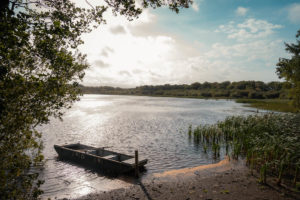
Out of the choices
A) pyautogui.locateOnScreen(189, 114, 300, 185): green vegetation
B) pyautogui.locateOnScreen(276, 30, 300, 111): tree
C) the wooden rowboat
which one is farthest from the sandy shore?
pyautogui.locateOnScreen(276, 30, 300, 111): tree

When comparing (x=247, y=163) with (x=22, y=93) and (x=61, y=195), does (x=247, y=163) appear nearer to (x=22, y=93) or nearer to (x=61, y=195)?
(x=61, y=195)

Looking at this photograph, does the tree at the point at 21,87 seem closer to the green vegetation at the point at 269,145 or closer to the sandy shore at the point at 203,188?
the sandy shore at the point at 203,188

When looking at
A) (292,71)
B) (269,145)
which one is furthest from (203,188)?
(292,71)

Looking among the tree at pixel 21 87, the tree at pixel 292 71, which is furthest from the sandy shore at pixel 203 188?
the tree at pixel 292 71

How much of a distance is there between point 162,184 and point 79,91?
7.93 metres

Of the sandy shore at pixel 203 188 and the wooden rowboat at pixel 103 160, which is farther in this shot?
the wooden rowboat at pixel 103 160

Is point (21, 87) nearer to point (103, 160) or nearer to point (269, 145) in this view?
point (103, 160)

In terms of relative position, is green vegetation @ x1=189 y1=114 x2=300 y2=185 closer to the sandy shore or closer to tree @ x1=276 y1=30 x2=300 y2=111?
the sandy shore

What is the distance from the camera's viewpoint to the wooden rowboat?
14.3 metres

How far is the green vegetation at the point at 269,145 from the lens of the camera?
11.2 m

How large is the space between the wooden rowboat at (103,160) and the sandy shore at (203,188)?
137 centimetres

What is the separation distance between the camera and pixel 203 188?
11320 millimetres

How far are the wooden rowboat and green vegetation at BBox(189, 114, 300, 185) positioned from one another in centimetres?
830

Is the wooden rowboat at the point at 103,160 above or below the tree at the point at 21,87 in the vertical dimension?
below
